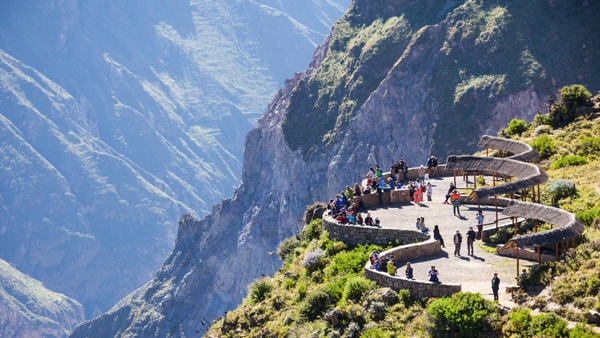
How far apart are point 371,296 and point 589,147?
79.5 feet

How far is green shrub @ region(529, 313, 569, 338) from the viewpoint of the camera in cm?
3428

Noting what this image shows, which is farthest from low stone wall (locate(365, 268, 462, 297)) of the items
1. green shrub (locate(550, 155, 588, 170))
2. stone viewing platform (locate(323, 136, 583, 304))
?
green shrub (locate(550, 155, 588, 170))

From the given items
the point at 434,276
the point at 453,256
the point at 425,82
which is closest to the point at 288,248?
the point at 453,256

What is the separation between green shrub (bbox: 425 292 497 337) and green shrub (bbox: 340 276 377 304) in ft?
17.8

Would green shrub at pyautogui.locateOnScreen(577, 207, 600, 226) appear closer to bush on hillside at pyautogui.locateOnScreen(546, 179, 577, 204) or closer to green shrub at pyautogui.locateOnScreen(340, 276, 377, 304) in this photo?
bush on hillside at pyautogui.locateOnScreen(546, 179, 577, 204)

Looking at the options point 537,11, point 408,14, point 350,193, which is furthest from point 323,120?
point 350,193

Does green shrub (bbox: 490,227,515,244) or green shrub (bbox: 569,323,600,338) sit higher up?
green shrub (bbox: 490,227,515,244)

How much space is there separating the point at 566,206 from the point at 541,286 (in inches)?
409

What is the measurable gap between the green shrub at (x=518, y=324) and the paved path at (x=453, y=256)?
1.67 meters

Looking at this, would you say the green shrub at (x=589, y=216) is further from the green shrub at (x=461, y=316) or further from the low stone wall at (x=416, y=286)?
the green shrub at (x=461, y=316)

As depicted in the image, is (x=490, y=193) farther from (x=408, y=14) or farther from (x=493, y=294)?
(x=408, y=14)

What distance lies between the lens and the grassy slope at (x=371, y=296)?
120 ft

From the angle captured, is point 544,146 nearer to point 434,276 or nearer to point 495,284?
point 434,276

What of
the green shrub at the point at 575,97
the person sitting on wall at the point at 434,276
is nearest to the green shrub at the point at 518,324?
the person sitting on wall at the point at 434,276
